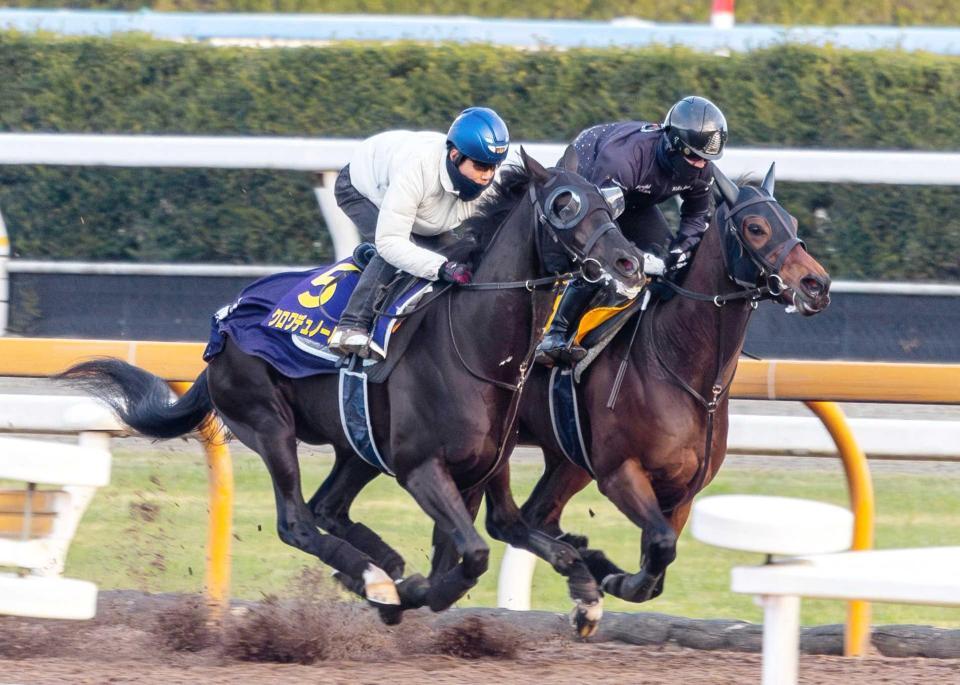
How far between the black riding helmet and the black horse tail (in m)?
1.65

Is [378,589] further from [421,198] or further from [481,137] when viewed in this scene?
[481,137]

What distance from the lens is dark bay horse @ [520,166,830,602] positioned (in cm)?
423

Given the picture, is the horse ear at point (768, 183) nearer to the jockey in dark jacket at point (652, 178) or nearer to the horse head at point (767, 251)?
the horse head at point (767, 251)

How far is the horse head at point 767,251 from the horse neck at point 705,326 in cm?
6

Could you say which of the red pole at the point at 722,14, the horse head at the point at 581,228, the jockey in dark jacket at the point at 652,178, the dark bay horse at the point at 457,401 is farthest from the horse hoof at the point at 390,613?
the red pole at the point at 722,14

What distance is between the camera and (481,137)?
165 inches

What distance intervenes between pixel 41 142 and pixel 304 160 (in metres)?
1.01

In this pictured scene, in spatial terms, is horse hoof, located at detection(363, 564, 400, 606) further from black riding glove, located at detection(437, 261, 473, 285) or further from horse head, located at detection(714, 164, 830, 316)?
horse head, located at detection(714, 164, 830, 316)

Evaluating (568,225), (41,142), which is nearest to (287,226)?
(41,142)

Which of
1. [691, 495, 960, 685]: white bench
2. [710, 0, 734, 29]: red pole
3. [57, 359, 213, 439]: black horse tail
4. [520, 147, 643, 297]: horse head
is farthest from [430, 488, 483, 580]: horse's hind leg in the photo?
[710, 0, 734, 29]: red pole

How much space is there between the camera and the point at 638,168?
4.59m

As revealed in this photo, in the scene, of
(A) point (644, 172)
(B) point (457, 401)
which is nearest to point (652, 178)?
(A) point (644, 172)

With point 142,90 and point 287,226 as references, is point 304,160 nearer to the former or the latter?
point 287,226

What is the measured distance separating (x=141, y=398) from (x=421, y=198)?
44.3 inches
